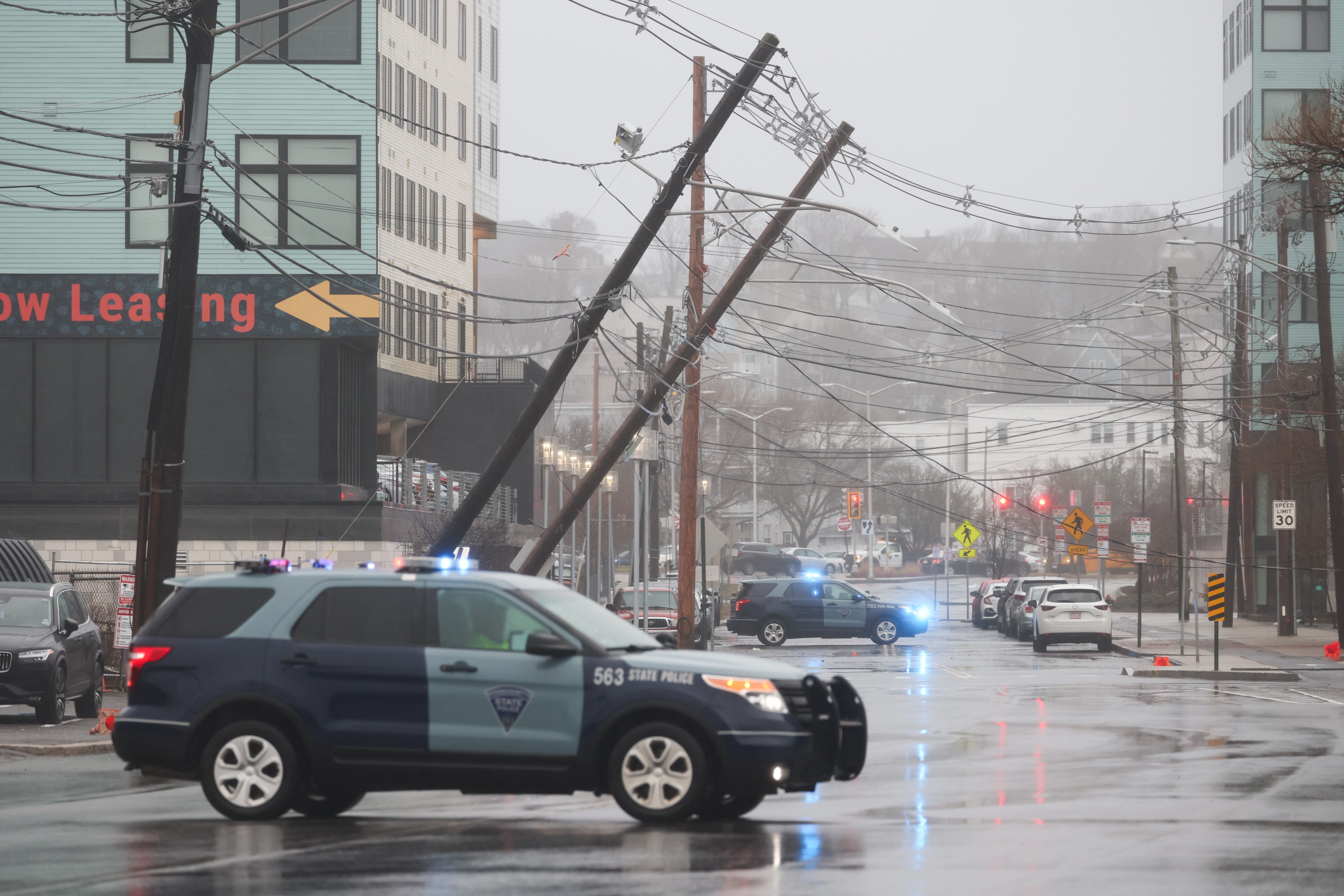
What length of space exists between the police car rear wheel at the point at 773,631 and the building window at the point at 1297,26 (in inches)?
1017

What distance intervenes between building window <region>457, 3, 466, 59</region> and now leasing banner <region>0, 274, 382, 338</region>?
19.6 metres

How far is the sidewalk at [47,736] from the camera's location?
17.0 meters

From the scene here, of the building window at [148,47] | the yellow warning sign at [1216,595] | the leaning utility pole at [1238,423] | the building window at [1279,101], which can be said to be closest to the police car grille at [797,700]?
the yellow warning sign at [1216,595]

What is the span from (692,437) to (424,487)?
48.1 feet

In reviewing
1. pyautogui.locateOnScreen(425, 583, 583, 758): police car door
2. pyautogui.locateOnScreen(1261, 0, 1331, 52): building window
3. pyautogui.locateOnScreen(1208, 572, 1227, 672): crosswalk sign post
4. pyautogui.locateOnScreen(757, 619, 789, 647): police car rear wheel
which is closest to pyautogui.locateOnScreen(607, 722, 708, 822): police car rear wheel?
pyautogui.locateOnScreen(425, 583, 583, 758): police car door

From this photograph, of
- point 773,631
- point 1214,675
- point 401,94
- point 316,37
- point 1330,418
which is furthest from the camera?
point 401,94

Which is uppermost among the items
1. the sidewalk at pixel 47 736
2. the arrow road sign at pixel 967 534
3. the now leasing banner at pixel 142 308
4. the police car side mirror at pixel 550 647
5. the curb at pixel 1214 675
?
the now leasing banner at pixel 142 308

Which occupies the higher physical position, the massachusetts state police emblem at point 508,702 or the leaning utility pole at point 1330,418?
the leaning utility pole at point 1330,418

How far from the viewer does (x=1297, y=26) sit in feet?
176

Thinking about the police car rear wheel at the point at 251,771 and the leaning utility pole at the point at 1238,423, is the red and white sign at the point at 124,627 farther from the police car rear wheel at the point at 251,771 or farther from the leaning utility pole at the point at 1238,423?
the leaning utility pole at the point at 1238,423

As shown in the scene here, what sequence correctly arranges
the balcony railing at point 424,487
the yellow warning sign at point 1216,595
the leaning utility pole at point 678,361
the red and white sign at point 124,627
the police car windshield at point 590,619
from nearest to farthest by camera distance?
the police car windshield at point 590,619, the red and white sign at point 124,627, the leaning utility pole at point 678,361, the yellow warning sign at point 1216,595, the balcony railing at point 424,487

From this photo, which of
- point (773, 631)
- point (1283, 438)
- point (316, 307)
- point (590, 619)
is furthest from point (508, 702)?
point (1283, 438)

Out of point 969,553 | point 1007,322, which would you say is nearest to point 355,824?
point 969,553

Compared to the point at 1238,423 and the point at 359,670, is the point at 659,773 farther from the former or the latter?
the point at 1238,423
